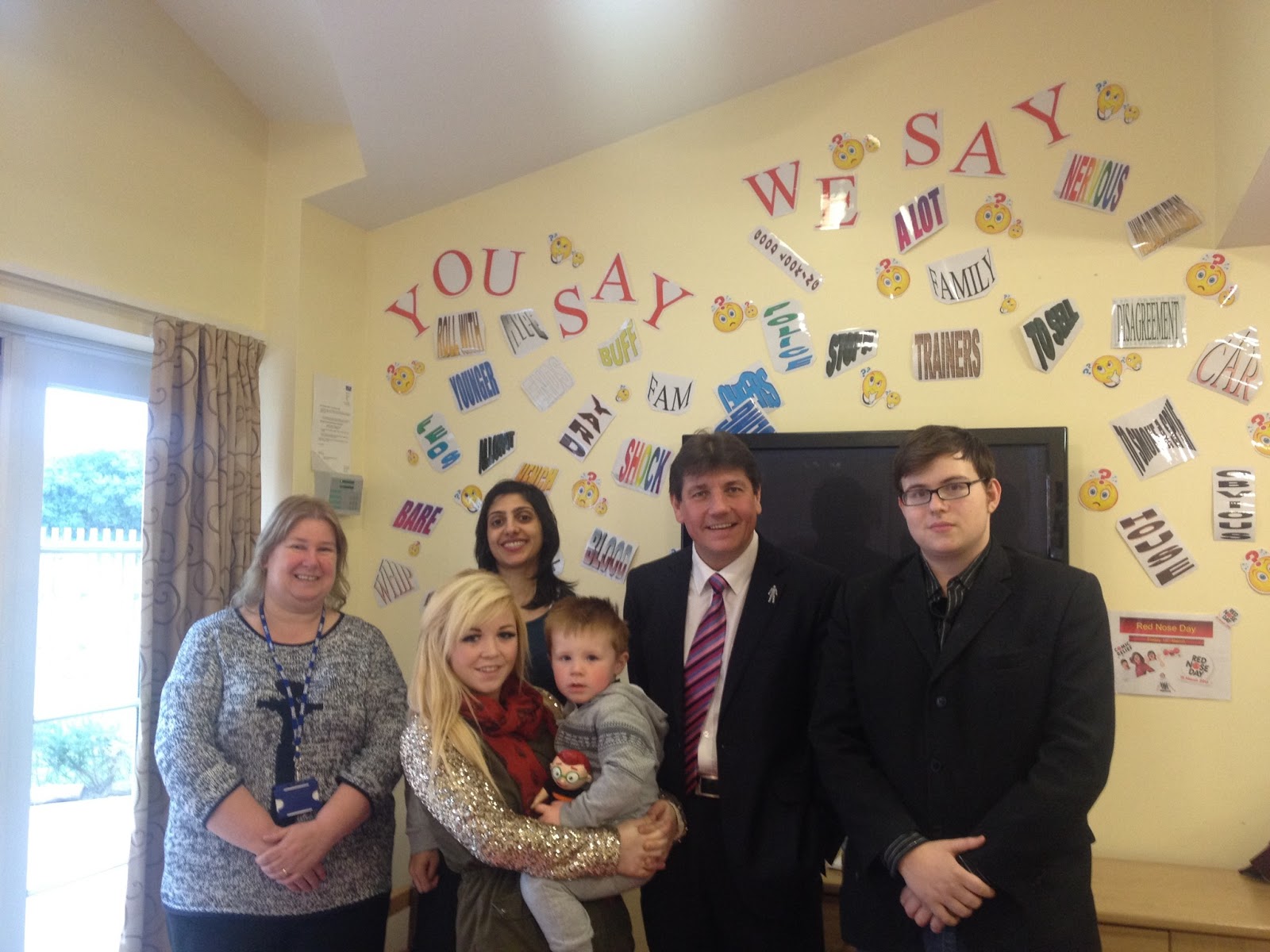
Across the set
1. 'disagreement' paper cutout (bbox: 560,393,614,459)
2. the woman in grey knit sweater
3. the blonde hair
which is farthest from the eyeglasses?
'disagreement' paper cutout (bbox: 560,393,614,459)

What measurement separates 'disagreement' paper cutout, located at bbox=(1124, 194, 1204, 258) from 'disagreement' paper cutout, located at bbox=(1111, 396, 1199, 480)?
425 millimetres

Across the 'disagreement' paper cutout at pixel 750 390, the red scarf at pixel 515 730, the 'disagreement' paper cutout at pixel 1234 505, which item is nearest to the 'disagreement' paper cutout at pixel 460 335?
the 'disagreement' paper cutout at pixel 750 390

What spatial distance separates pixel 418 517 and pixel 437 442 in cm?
28

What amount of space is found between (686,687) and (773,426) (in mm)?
1037

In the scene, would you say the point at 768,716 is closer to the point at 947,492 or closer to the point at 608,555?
the point at 947,492

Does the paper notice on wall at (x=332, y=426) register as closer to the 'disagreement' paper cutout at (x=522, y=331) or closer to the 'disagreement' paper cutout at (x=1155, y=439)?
the 'disagreement' paper cutout at (x=522, y=331)

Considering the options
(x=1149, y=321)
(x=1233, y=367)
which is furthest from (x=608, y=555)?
(x=1233, y=367)

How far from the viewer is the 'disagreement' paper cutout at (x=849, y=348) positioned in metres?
2.56

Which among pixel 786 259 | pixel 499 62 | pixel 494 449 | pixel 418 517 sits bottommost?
pixel 418 517

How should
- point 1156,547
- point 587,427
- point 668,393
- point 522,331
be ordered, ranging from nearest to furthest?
point 1156,547
point 668,393
point 587,427
point 522,331

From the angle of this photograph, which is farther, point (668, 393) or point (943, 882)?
point (668, 393)

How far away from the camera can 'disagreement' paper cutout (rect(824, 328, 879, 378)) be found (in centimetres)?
256

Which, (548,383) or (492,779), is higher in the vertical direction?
(548,383)

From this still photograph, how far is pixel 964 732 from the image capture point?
4.99ft
